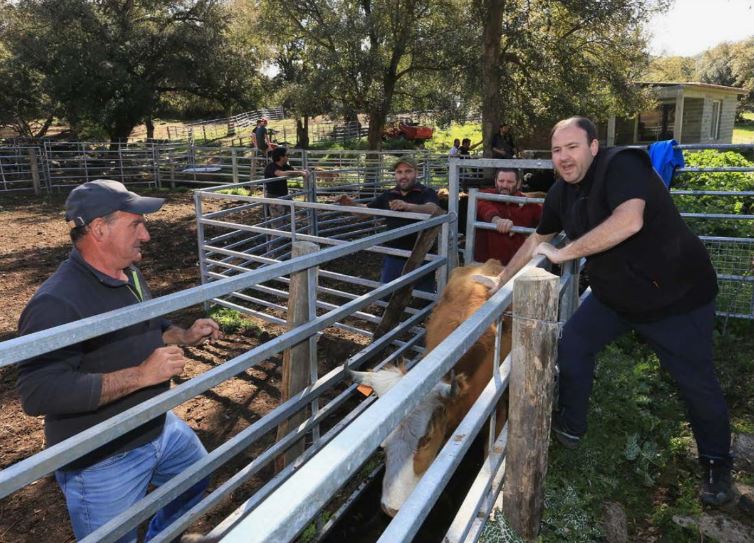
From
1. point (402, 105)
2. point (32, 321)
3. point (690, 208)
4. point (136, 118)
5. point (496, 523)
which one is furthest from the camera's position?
point (136, 118)

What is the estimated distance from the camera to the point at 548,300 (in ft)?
6.44

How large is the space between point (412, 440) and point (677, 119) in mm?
25929

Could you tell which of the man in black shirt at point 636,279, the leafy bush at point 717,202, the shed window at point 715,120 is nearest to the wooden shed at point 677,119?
the shed window at point 715,120

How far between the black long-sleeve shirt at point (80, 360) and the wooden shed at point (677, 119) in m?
25.3

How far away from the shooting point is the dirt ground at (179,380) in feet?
10.8

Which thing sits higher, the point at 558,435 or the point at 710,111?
the point at 710,111

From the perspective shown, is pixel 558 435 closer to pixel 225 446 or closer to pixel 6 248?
pixel 225 446

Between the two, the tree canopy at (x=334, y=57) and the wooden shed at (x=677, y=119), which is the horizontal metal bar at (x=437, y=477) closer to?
the tree canopy at (x=334, y=57)

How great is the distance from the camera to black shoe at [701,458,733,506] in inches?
105

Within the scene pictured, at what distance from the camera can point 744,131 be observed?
139ft

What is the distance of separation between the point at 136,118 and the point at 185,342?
912 inches

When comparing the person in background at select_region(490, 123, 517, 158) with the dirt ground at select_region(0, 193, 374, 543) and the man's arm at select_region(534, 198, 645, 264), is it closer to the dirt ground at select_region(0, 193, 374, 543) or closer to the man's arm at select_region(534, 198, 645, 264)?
the dirt ground at select_region(0, 193, 374, 543)

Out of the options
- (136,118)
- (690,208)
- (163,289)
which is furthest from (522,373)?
(136,118)

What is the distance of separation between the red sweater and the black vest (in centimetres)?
180
